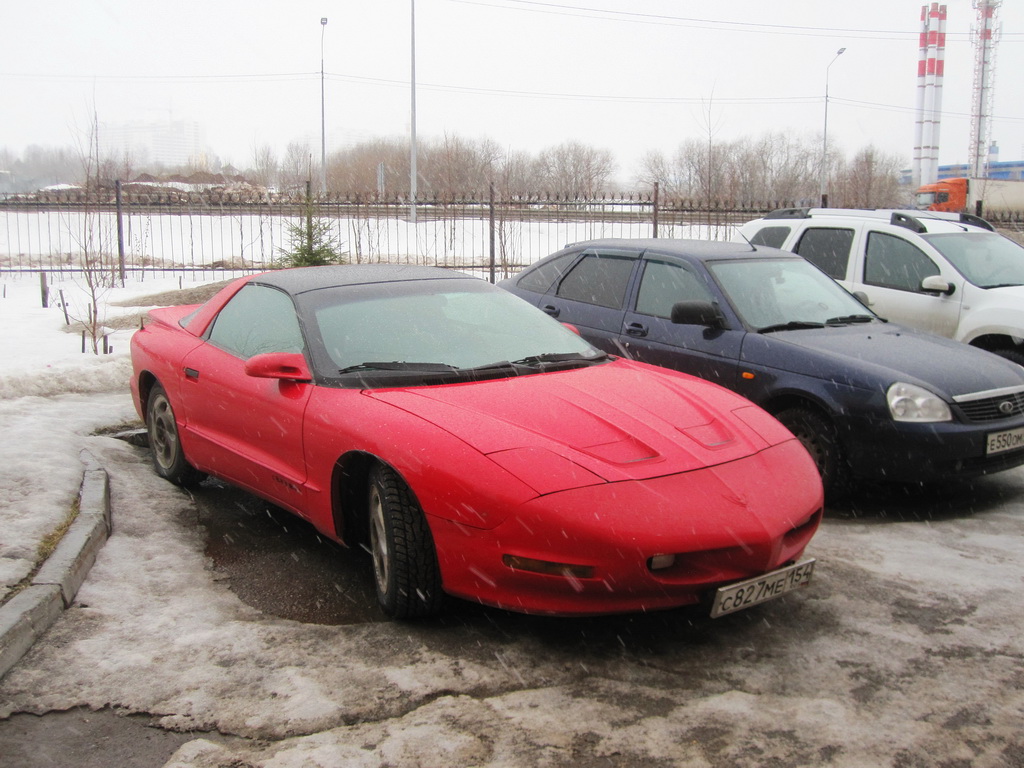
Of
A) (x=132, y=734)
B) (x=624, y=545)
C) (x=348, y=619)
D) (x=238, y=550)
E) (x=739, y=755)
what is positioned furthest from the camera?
(x=238, y=550)

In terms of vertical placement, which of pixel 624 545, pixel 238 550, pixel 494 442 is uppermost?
pixel 494 442

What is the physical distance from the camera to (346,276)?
4.89 metres

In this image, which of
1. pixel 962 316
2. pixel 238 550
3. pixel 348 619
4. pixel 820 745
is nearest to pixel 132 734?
pixel 348 619

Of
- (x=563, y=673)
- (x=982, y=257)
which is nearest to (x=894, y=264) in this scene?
(x=982, y=257)

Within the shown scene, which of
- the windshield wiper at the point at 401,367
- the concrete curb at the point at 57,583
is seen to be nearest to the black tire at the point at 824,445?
the windshield wiper at the point at 401,367

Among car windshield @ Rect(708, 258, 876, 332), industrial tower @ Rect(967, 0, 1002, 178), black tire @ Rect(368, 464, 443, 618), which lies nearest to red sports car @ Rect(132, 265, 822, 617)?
black tire @ Rect(368, 464, 443, 618)

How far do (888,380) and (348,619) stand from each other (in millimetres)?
3326

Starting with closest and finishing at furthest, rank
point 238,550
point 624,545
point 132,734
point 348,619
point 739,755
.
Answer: point 739,755
point 132,734
point 624,545
point 348,619
point 238,550

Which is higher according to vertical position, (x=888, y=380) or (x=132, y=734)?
(x=888, y=380)

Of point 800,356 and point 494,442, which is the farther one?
point 800,356

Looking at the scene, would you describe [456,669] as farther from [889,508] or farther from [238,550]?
[889,508]

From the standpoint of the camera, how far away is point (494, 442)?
134 inches

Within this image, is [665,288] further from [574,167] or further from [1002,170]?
[1002,170]

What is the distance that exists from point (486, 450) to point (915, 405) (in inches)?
118
